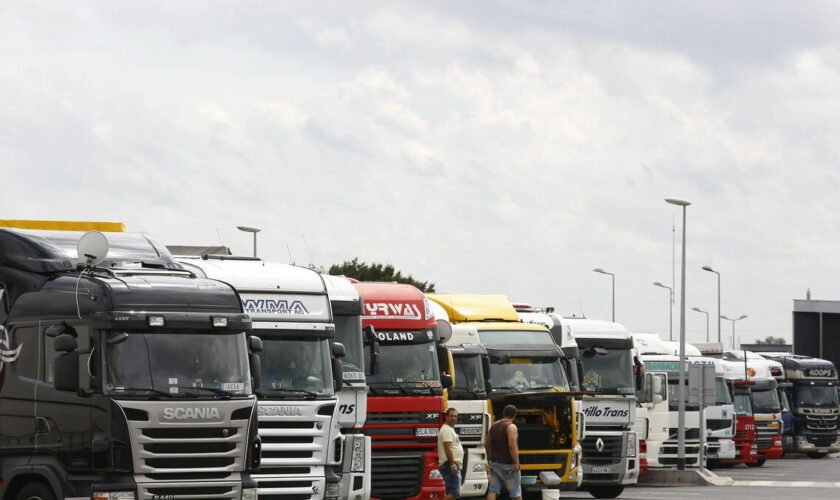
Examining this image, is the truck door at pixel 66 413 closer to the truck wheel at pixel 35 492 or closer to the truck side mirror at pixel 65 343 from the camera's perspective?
the truck side mirror at pixel 65 343

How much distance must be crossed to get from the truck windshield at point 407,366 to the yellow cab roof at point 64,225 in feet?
14.7

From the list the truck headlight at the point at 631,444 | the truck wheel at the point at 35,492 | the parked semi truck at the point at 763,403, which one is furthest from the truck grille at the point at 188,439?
the parked semi truck at the point at 763,403

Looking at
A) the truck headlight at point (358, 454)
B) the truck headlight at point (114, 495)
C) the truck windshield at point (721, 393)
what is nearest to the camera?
the truck headlight at point (114, 495)

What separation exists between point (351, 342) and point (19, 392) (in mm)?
5465

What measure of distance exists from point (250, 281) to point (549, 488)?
6.65m

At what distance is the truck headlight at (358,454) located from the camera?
1953cm

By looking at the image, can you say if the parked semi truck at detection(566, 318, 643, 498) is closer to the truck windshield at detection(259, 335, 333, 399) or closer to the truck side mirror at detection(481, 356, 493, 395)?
the truck side mirror at detection(481, 356, 493, 395)

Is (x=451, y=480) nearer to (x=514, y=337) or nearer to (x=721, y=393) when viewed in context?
(x=514, y=337)

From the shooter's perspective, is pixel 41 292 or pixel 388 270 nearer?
pixel 41 292

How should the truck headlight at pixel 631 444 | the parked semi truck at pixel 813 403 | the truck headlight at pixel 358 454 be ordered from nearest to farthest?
the truck headlight at pixel 358 454
the truck headlight at pixel 631 444
the parked semi truck at pixel 813 403

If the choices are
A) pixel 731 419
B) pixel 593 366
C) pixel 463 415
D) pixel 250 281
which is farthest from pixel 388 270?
pixel 250 281

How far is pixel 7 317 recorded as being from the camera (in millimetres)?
15906

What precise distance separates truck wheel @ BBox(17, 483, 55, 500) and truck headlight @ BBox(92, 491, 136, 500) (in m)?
0.70

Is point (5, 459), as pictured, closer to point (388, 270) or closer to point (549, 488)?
point (549, 488)
